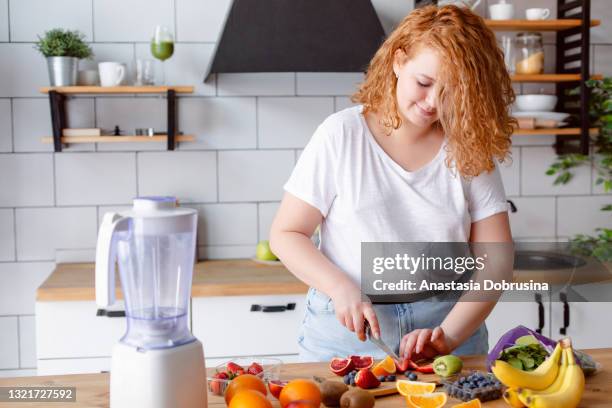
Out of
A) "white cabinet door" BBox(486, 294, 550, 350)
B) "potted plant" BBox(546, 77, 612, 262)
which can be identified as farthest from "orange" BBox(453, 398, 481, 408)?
"potted plant" BBox(546, 77, 612, 262)

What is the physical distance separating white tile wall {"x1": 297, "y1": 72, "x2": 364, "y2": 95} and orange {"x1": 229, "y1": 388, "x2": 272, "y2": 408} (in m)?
1.84

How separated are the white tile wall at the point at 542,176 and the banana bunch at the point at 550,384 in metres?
1.83

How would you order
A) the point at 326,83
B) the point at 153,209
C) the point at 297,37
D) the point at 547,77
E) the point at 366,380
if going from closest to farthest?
1. the point at 153,209
2. the point at 366,380
3. the point at 297,37
4. the point at 547,77
5. the point at 326,83

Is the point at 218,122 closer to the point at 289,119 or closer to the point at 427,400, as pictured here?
the point at 289,119

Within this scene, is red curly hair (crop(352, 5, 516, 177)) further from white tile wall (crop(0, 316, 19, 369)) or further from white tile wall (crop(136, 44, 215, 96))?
white tile wall (crop(0, 316, 19, 369))

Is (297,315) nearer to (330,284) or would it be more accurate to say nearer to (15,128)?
(330,284)

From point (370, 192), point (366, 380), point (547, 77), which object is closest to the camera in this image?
point (366, 380)

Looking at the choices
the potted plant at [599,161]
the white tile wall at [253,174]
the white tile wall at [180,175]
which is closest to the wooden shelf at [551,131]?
the potted plant at [599,161]

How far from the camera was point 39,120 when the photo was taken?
8.68 ft

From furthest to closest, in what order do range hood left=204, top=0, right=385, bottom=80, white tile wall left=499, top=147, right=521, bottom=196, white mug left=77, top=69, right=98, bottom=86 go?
white tile wall left=499, top=147, right=521, bottom=196 → white mug left=77, top=69, right=98, bottom=86 → range hood left=204, top=0, right=385, bottom=80

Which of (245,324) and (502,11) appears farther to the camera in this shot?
(502,11)

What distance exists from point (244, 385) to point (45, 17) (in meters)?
1.94

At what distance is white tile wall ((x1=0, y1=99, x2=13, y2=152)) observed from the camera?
262 centimetres

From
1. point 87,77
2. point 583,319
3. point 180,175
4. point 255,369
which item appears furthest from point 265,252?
point 255,369
